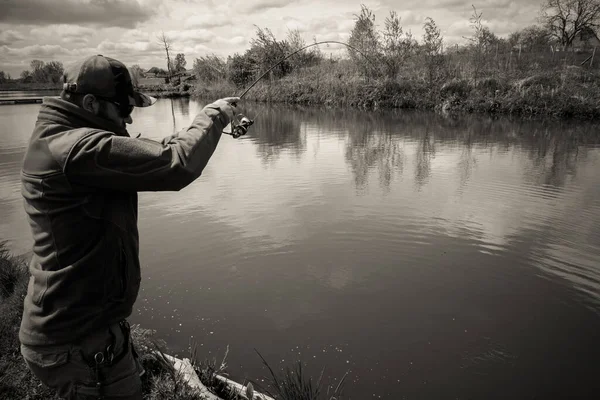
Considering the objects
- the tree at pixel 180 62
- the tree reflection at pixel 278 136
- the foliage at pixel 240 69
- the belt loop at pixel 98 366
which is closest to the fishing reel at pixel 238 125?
the belt loop at pixel 98 366

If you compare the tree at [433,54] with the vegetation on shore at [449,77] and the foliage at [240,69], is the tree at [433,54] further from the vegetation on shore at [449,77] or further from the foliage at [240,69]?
the foliage at [240,69]

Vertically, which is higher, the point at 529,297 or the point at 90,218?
the point at 90,218

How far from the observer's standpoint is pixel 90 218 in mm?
1916

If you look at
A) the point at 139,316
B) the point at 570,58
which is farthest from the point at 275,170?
the point at 570,58

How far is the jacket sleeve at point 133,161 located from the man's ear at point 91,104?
24 cm

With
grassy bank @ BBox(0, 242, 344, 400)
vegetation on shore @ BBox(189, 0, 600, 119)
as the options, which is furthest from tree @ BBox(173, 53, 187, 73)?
grassy bank @ BBox(0, 242, 344, 400)

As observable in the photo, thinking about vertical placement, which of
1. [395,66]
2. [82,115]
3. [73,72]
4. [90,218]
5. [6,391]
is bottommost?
[6,391]

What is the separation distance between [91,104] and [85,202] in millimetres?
493

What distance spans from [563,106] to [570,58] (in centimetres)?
818

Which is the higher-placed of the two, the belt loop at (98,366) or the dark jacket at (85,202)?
the dark jacket at (85,202)

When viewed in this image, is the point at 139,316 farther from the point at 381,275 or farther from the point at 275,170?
the point at 275,170

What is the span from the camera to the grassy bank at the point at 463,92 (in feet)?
71.1

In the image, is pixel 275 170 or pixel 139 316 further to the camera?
pixel 275 170

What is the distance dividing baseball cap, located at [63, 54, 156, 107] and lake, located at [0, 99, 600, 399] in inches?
125
